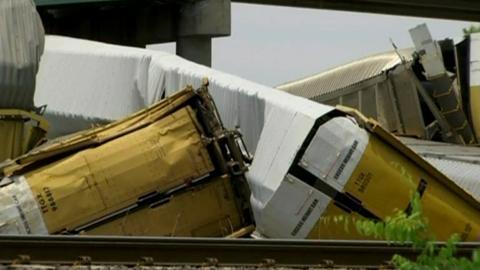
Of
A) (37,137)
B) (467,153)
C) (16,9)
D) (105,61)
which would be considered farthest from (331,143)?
(467,153)

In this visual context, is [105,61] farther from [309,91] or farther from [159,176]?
[309,91]

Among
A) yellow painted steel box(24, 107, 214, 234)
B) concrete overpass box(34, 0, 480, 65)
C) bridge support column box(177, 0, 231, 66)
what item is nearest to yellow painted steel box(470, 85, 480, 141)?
bridge support column box(177, 0, 231, 66)

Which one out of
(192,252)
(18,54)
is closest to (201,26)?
(18,54)

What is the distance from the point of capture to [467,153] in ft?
58.4

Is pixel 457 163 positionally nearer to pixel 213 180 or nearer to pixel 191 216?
pixel 213 180

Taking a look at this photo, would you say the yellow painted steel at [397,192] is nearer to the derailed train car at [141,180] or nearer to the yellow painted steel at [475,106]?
the derailed train car at [141,180]

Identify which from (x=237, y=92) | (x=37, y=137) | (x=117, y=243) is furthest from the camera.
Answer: (x=37, y=137)

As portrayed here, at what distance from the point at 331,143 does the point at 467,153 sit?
27.0ft

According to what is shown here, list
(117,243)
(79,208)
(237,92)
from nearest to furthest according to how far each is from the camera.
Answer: (117,243)
(79,208)
(237,92)

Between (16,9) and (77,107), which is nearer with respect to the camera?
(16,9)

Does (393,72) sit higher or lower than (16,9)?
lower

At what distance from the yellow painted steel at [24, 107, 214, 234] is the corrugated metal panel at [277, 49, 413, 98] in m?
11.0

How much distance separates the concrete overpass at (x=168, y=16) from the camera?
97.0 feet

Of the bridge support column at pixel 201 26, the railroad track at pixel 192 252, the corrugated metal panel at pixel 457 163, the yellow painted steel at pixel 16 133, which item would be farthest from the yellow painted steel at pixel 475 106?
the railroad track at pixel 192 252
